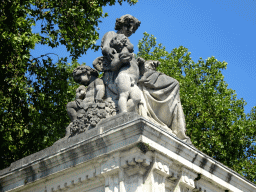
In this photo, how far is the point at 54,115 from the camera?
14.5 m

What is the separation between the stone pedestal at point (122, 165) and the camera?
22.5ft

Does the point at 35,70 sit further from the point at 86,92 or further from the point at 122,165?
the point at 122,165

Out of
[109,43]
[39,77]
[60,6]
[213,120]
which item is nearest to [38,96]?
[39,77]

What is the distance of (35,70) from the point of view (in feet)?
47.3

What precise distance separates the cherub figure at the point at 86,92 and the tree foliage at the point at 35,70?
13.6 feet

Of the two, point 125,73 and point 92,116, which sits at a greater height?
point 125,73

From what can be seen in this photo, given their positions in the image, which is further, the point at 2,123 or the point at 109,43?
the point at 2,123

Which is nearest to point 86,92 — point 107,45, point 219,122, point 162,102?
point 107,45

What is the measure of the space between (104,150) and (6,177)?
91.2 inches

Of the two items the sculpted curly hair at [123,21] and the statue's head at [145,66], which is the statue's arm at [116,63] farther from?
the sculpted curly hair at [123,21]

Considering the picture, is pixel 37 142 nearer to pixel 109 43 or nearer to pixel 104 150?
pixel 109 43

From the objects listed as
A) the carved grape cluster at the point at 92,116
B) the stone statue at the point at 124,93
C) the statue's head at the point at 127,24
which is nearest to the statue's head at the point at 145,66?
the stone statue at the point at 124,93

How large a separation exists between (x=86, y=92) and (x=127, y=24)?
5.32 feet

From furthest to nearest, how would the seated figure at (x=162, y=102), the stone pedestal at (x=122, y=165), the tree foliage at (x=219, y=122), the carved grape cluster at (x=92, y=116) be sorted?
the tree foliage at (x=219, y=122) → the seated figure at (x=162, y=102) → the carved grape cluster at (x=92, y=116) → the stone pedestal at (x=122, y=165)
